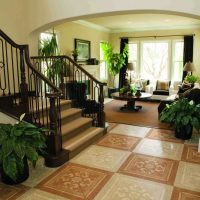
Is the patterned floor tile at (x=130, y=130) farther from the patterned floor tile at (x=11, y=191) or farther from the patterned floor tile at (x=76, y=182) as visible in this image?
the patterned floor tile at (x=11, y=191)

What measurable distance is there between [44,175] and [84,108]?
2213 mm

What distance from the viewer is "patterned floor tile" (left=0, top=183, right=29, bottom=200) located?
8.48 ft

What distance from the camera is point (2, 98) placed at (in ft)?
11.0

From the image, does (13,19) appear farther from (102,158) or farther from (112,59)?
(112,59)

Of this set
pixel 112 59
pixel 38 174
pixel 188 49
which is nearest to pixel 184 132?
pixel 38 174

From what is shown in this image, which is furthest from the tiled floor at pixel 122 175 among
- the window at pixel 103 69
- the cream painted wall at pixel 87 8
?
the window at pixel 103 69

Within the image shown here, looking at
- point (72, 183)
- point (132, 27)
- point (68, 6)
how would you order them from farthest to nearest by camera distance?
point (132, 27)
point (68, 6)
point (72, 183)

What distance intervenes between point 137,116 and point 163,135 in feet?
5.58

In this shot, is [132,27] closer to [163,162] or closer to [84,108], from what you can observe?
[84,108]

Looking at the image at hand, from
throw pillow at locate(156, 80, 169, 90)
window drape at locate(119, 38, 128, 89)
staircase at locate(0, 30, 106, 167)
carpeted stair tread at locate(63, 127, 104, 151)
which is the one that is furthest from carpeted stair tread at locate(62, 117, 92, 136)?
window drape at locate(119, 38, 128, 89)

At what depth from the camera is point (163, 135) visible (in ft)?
15.4

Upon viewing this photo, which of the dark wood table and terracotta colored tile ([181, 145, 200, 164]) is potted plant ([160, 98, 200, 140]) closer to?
terracotta colored tile ([181, 145, 200, 164])

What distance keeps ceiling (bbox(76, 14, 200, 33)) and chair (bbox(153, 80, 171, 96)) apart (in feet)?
7.20

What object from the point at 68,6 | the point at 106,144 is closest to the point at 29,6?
the point at 68,6
